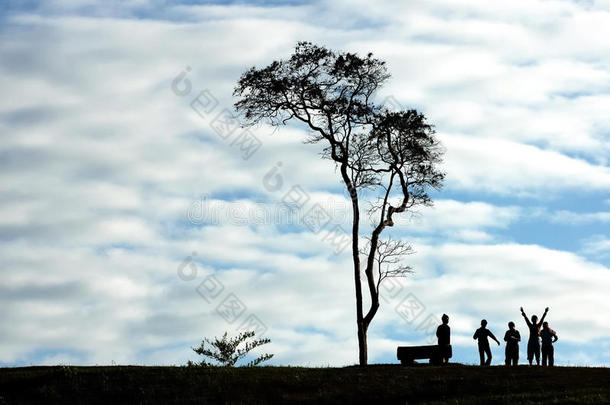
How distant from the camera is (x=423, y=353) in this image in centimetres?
4053

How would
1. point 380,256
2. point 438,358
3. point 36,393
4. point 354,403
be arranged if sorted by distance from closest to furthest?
point 354,403 → point 36,393 → point 438,358 → point 380,256

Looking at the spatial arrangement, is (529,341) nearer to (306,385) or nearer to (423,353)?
(423,353)

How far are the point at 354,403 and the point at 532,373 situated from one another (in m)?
8.12

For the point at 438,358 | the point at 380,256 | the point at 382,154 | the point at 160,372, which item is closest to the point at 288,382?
the point at 160,372

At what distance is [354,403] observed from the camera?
32.3 metres

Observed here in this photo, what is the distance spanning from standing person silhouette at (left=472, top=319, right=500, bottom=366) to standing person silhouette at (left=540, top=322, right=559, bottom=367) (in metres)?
1.99

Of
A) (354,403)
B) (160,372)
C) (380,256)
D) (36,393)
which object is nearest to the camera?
(354,403)

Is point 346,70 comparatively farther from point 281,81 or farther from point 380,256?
point 380,256

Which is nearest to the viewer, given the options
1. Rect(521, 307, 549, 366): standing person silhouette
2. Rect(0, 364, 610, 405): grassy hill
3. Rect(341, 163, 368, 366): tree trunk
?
Rect(0, 364, 610, 405): grassy hill

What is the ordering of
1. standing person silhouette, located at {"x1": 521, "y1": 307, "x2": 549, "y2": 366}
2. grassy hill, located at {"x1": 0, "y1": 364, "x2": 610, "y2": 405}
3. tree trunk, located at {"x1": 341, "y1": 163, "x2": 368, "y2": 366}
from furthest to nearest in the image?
tree trunk, located at {"x1": 341, "y1": 163, "x2": 368, "y2": 366} → standing person silhouette, located at {"x1": 521, "y1": 307, "x2": 549, "y2": 366} → grassy hill, located at {"x1": 0, "y1": 364, "x2": 610, "y2": 405}

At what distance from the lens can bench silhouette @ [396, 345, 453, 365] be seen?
132 feet

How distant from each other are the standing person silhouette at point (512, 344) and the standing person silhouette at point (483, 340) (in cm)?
55

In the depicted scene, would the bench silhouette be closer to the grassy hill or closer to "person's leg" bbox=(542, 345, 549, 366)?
the grassy hill

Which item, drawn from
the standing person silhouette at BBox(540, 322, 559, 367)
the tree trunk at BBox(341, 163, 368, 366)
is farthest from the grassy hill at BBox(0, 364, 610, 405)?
the tree trunk at BBox(341, 163, 368, 366)
